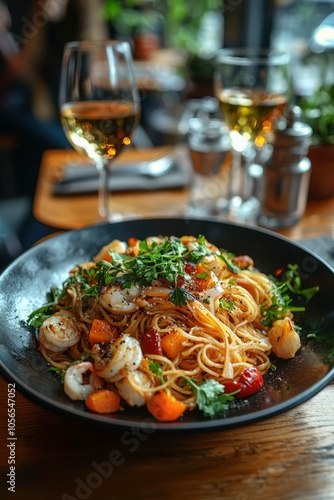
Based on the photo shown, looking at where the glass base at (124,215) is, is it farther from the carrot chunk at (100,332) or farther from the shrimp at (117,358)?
the shrimp at (117,358)

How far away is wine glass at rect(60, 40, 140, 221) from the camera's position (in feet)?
5.49

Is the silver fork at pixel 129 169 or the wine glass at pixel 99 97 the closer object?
the wine glass at pixel 99 97

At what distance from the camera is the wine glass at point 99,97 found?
1.67 m

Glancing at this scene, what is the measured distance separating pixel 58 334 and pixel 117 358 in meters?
0.18

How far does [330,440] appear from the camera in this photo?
3.37 feet

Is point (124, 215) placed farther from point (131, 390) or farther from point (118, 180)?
point (131, 390)

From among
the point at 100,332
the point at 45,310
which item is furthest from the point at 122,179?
the point at 100,332

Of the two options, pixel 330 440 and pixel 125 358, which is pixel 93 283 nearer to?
pixel 125 358

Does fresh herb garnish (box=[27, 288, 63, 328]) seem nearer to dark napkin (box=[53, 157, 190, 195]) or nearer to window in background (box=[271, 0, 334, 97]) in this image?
dark napkin (box=[53, 157, 190, 195])

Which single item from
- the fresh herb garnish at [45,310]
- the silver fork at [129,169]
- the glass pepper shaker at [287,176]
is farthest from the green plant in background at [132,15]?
the fresh herb garnish at [45,310]

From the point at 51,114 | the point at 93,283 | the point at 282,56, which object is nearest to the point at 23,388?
the point at 93,283

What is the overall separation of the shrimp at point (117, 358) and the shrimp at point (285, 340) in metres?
0.30

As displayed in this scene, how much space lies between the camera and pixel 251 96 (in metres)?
1.92

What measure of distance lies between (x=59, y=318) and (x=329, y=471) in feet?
2.01
